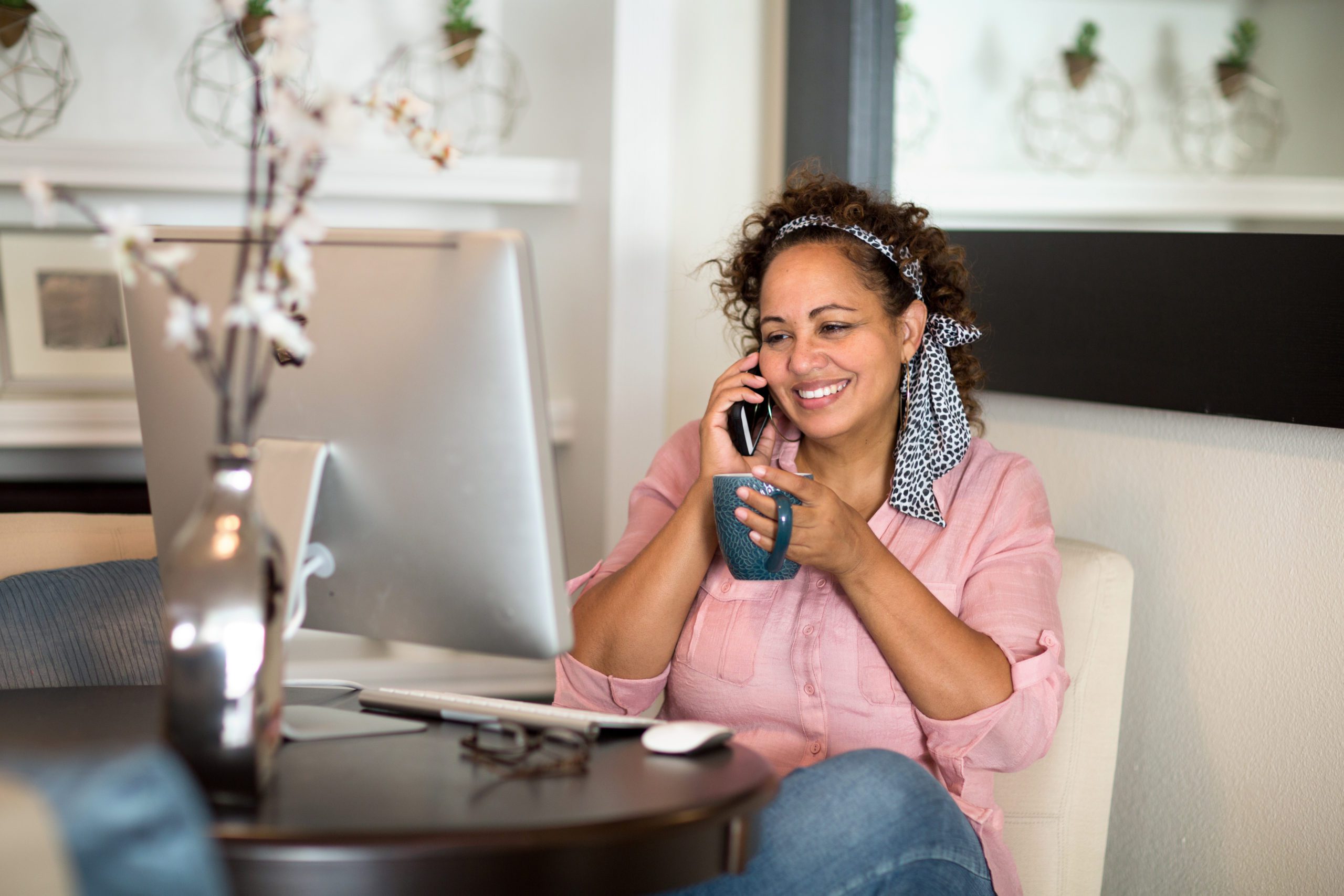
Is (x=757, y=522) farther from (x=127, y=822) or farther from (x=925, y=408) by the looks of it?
(x=127, y=822)

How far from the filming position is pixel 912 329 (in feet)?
5.24

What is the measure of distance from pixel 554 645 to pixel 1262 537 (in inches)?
36.2

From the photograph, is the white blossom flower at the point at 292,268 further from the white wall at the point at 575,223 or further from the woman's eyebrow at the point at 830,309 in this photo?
the white wall at the point at 575,223

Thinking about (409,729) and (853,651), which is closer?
(409,729)

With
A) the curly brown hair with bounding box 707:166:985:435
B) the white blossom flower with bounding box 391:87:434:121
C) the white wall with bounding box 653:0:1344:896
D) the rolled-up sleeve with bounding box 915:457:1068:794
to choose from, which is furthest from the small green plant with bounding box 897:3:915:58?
the white blossom flower with bounding box 391:87:434:121

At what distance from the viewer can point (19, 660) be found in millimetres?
1387

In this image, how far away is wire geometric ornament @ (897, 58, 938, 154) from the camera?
2123mm

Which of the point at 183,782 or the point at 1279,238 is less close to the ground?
the point at 1279,238

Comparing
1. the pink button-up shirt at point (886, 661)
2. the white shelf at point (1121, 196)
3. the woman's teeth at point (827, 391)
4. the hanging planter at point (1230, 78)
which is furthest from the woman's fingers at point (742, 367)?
the hanging planter at point (1230, 78)

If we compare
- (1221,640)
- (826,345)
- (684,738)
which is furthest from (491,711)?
(1221,640)

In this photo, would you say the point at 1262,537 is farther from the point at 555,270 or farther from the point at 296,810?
the point at 555,270

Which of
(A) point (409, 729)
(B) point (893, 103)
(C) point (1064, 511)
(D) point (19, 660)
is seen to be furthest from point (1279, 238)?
(D) point (19, 660)

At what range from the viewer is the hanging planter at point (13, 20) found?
2205 millimetres

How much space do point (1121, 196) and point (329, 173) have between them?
1.32 meters
